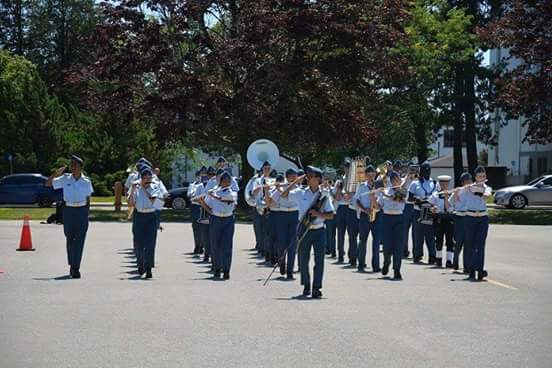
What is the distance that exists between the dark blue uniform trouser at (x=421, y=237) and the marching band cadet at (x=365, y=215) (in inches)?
66.1

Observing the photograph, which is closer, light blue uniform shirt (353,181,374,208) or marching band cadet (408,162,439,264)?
light blue uniform shirt (353,181,374,208)

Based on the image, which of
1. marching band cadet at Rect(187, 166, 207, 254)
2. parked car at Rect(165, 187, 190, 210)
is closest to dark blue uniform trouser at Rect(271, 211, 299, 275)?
marching band cadet at Rect(187, 166, 207, 254)

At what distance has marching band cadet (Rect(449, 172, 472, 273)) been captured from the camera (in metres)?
17.6

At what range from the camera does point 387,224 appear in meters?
17.6

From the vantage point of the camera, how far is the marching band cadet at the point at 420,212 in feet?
67.2

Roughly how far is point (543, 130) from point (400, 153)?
11702 mm

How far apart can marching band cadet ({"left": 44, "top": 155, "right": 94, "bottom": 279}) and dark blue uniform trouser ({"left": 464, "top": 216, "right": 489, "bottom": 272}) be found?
6.43 metres

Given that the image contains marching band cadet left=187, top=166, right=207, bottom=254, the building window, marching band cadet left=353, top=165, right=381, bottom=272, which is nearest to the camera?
marching band cadet left=353, top=165, right=381, bottom=272

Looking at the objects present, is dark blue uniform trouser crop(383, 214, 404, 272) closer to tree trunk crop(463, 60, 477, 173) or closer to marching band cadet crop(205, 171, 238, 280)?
marching band cadet crop(205, 171, 238, 280)

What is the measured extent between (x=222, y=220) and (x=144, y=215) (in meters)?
1.32

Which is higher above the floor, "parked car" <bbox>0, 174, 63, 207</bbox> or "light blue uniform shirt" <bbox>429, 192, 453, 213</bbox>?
"light blue uniform shirt" <bbox>429, 192, 453, 213</bbox>

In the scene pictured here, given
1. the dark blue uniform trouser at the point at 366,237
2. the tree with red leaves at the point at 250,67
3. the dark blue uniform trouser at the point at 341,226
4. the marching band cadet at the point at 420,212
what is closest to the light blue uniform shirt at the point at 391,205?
the dark blue uniform trouser at the point at 366,237

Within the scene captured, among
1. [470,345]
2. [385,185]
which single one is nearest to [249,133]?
[385,185]

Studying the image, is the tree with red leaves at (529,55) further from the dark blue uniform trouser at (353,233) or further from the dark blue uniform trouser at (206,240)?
the dark blue uniform trouser at (206,240)
